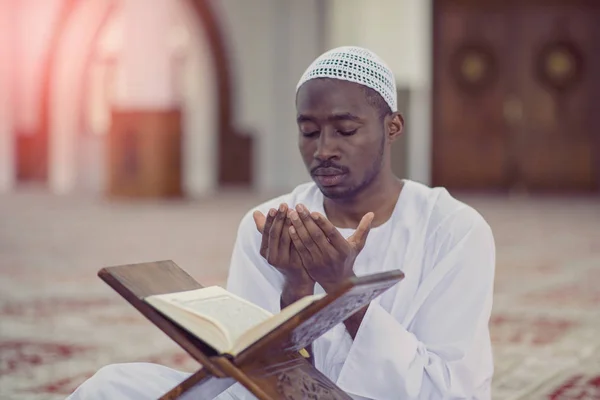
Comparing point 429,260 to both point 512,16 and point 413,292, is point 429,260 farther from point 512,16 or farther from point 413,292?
point 512,16

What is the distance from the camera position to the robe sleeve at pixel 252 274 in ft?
7.60

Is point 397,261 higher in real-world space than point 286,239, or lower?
lower

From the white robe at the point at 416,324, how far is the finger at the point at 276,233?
216mm

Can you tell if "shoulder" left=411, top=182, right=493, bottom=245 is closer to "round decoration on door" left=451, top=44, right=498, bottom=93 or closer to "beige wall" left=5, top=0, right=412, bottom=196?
"beige wall" left=5, top=0, right=412, bottom=196

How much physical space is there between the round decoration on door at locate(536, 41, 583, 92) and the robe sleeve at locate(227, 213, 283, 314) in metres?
12.4

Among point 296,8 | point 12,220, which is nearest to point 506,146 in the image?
point 296,8

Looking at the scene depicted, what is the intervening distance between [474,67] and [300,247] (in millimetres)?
12695

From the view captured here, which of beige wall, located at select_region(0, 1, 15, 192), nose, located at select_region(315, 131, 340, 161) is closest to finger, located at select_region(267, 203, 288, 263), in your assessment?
nose, located at select_region(315, 131, 340, 161)

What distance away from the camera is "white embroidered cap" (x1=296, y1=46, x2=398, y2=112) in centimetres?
211

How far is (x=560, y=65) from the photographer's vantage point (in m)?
14.2

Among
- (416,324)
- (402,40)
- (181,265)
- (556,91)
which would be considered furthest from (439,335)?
(556,91)

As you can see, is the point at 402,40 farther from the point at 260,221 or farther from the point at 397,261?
the point at 260,221

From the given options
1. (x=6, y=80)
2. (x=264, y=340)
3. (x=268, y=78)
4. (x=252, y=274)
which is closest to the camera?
(x=264, y=340)


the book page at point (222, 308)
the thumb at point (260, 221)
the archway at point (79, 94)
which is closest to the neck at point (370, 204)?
the thumb at point (260, 221)
